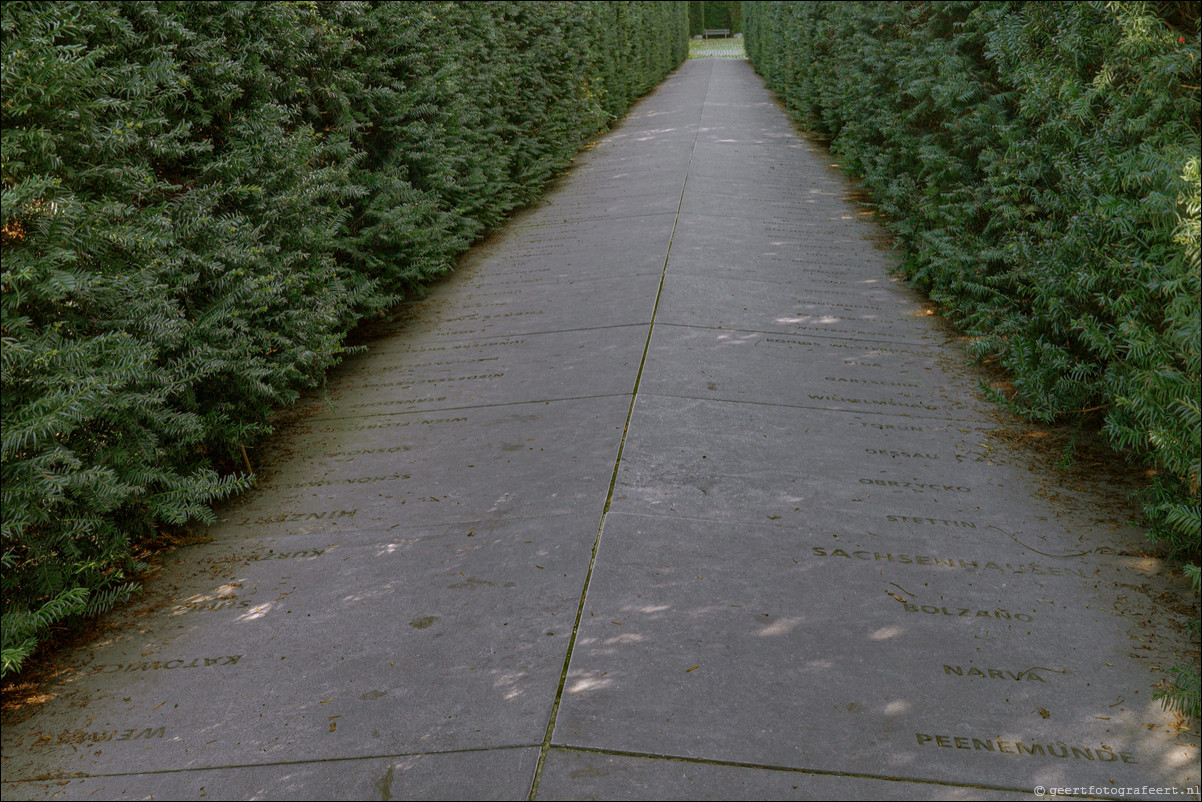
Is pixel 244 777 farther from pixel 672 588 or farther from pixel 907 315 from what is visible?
pixel 907 315

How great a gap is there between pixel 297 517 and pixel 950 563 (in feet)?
10.9

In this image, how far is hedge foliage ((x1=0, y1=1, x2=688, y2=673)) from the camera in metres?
3.37

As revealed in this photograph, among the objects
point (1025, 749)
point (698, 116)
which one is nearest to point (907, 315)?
point (1025, 749)

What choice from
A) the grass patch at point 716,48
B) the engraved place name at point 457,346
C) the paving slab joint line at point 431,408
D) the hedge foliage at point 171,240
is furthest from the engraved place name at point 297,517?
the grass patch at point 716,48

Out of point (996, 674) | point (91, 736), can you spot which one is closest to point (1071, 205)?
point (996, 674)

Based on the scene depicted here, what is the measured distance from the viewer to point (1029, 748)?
2869 millimetres

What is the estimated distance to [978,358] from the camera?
6078mm

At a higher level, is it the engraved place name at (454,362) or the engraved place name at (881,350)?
the engraved place name at (454,362)

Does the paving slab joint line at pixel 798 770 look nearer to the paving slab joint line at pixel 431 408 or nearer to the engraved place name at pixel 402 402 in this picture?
the paving slab joint line at pixel 431 408

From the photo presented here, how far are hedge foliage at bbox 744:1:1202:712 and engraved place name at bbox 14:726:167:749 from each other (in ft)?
12.6

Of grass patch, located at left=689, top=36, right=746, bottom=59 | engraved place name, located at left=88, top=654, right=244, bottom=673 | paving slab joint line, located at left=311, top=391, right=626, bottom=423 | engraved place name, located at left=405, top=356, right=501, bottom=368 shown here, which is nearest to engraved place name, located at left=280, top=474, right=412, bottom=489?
paving slab joint line, located at left=311, top=391, right=626, bottom=423

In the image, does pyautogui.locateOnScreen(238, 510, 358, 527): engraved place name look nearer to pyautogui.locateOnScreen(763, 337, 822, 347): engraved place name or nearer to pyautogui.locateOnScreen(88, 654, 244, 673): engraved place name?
pyautogui.locateOnScreen(88, 654, 244, 673): engraved place name

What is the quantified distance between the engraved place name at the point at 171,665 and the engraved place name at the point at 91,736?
14.0 inches

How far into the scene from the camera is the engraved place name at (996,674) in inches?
126
